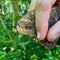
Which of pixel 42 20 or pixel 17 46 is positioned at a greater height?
pixel 42 20

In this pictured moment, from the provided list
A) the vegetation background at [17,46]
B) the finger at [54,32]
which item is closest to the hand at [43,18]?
the finger at [54,32]

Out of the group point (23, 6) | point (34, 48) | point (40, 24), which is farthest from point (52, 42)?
point (23, 6)

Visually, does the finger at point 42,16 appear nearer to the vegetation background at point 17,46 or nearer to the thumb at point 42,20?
the thumb at point 42,20

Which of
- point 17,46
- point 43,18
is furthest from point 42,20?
point 17,46

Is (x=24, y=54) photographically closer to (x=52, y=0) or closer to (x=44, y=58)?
(x=44, y=58)

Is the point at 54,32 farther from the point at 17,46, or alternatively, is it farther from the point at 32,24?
the point at 17,46

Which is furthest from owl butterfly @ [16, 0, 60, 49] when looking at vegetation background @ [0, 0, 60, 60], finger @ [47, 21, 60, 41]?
vegetation background @ [0, 0, 60, 60]

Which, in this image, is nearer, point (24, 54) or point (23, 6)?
point (24, 54)

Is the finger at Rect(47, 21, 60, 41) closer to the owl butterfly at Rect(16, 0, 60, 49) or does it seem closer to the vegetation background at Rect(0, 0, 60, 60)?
the owl butterfly at Rect(16, 0, 60, 49)
